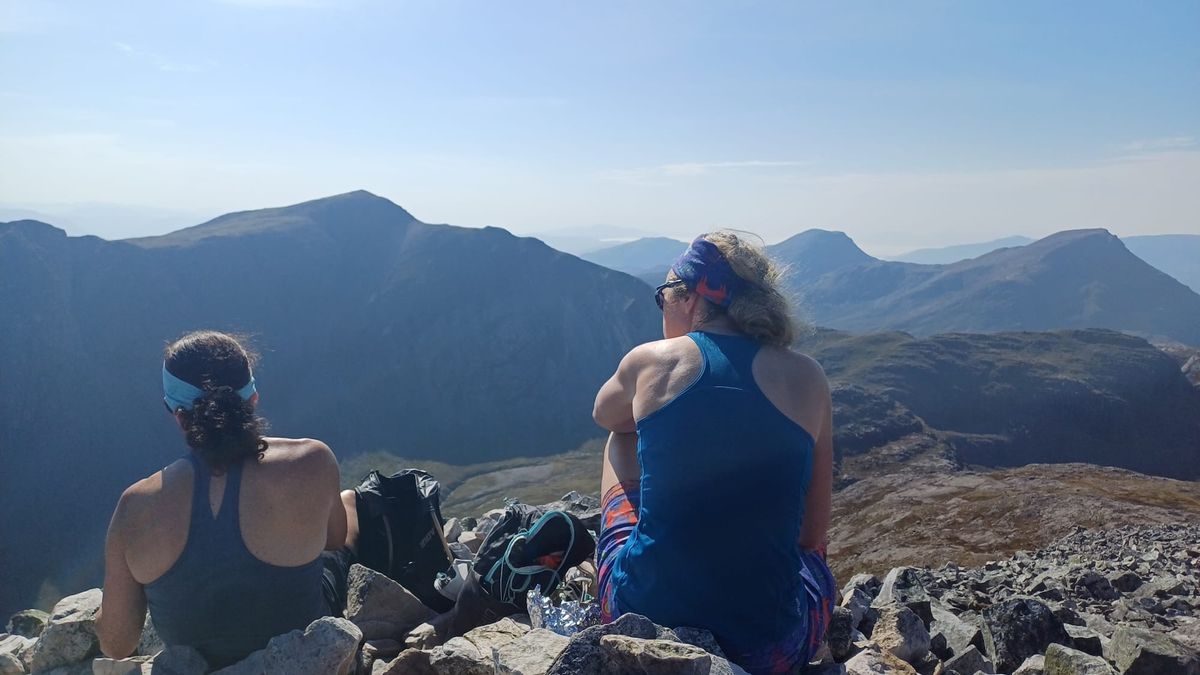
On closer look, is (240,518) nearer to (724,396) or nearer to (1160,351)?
(724,396)

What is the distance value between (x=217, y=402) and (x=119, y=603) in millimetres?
1531

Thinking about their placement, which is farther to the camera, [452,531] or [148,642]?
[452,531]

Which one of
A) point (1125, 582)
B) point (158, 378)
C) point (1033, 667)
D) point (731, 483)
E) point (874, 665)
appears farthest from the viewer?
point (158, 378)

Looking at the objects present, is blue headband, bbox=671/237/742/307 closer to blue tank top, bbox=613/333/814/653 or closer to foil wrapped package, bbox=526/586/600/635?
blue tank top, bbox=613/333/814/653

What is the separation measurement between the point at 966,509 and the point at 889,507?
937cm

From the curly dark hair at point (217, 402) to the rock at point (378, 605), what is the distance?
2.13 m

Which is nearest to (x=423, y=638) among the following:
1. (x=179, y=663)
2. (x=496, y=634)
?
(x=496, y=634)

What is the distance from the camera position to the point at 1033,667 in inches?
252

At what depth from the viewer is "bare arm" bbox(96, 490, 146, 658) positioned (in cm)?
478

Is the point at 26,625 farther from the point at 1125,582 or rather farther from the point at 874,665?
the point at 1125,582

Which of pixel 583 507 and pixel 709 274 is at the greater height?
pixel 709 274

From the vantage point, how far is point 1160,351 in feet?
582

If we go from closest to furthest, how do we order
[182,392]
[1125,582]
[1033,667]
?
[182,392]
[1033,667]
[1125,582]

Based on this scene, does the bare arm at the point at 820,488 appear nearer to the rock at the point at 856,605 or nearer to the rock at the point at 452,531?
the rock at the point at 856,605
